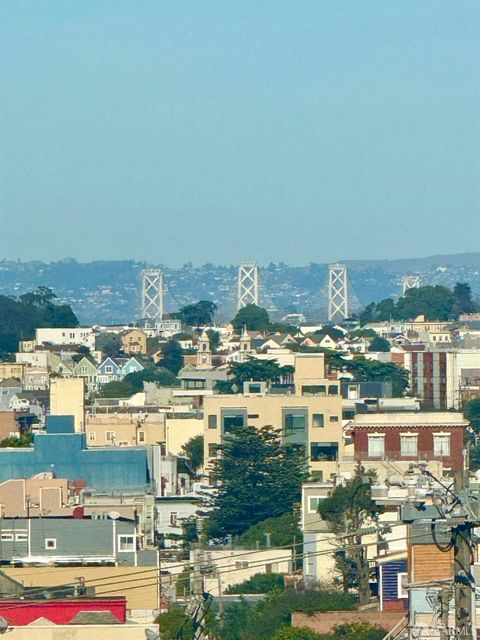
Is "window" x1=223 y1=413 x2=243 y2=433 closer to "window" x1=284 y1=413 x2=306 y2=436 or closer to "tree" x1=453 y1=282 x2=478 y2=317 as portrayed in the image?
"window" x1=284 y1=413 x2=306 y2=436

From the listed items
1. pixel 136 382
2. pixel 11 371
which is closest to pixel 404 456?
pixel 136 382

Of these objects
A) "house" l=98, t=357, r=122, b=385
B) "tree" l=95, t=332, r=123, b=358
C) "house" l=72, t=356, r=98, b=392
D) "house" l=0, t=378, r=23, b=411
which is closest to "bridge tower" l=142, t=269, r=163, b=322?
"tree" l=95, t=332, r=123, b=358

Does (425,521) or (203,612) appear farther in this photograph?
(203,612)

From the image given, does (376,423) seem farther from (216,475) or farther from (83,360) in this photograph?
(83,360)

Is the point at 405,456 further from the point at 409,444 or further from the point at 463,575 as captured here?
the point at 463,575

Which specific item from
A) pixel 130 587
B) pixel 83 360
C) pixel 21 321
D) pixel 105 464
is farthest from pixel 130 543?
pixel 21 321

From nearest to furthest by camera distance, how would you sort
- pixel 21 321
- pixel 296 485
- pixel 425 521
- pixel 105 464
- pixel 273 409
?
pixel 425 521 < pixel 296 485 < pixel 105 464 < pixel 273 409 < pixel 21 321

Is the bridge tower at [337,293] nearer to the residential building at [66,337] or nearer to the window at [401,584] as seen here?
the residential building at [66,337]

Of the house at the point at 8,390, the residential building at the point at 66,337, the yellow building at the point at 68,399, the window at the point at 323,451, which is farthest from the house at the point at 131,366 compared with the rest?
the window at the point at 323,451
